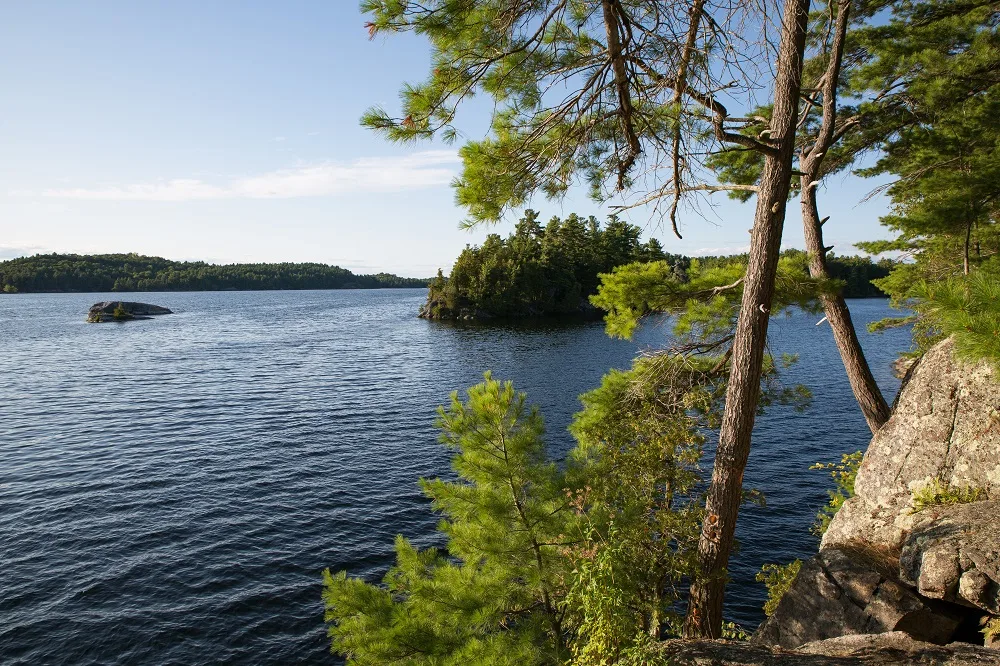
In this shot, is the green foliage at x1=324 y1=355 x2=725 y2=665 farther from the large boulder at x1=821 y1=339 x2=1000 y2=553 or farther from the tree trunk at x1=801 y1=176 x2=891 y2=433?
the large boulder at x1=821 y1=339 x2=1000 y2=553

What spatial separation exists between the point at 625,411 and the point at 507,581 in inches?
132

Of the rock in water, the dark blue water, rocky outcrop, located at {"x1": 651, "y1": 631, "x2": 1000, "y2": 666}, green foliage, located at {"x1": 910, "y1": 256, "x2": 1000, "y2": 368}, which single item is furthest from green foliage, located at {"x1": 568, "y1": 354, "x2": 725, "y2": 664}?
the rock in water

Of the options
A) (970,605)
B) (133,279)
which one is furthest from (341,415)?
(133,279)

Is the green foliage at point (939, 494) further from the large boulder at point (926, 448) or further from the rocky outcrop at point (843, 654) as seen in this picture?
the rocky outcrop at point (843, 654)

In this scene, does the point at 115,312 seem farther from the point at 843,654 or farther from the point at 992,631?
the point at 992,631

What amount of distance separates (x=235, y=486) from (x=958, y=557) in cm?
1988

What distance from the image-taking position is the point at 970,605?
6.39 m

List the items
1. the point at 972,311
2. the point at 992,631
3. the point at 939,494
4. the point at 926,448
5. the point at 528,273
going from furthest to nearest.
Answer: the point at 528,273 → the point at 926,448 → the point at 939,494 → the point at 992,631 → the point at 972,311

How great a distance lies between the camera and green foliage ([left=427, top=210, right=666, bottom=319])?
80.9 m

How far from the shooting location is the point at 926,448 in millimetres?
8109

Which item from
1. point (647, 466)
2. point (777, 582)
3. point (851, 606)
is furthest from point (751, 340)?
point (777, 582)

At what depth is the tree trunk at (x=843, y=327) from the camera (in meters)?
9.47

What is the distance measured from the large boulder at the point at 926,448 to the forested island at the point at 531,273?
224ft

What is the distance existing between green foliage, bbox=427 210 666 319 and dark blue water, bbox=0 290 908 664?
121 ft
